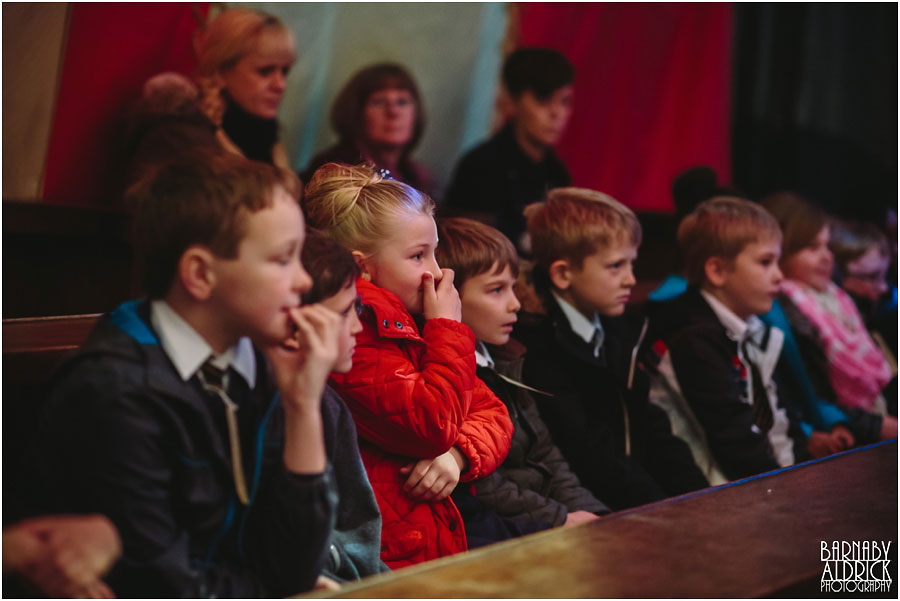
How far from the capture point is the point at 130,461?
1.08 m

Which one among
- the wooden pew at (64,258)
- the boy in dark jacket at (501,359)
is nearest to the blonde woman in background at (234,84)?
the wooden pew at (64,258)

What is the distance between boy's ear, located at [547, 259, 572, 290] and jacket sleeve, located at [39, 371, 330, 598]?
1109 millimetres

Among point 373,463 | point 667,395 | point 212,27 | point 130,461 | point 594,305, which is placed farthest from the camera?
point 212,27

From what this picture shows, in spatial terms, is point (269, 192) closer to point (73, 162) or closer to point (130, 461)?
point (130, 461)

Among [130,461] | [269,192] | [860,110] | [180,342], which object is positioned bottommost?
[130,461]

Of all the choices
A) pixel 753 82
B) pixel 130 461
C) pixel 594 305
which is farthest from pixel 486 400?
pixel 753 82

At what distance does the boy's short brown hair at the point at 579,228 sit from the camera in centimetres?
213

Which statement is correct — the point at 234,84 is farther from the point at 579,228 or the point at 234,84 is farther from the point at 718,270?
the point at 718,270

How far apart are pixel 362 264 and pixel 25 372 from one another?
55cm

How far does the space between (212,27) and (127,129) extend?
0.45 metres

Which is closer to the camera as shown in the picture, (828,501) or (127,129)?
(828,501)

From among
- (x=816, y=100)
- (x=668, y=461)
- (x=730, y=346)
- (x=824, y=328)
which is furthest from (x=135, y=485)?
(x=816, y=100)

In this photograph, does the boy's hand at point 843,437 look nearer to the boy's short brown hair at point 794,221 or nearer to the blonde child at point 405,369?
the boy's short brown hair at point 794,221

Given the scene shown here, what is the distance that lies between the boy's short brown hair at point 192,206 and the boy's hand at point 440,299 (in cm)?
45
